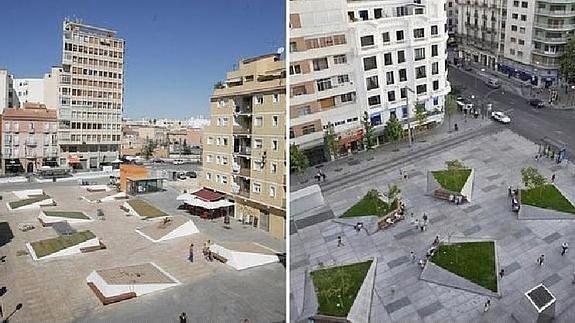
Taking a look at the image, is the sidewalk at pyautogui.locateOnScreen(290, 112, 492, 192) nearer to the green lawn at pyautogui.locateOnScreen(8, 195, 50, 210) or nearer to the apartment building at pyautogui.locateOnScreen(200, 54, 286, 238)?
the apartment building at pyautogui.locateOnScreen(200, 54, 286, 238)

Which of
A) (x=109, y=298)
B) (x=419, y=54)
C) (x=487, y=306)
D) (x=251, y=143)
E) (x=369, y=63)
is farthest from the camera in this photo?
(x=419, y=54)

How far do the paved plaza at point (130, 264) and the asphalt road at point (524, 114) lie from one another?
1.60 m

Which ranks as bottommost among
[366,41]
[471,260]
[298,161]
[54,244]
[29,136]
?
[471,260]

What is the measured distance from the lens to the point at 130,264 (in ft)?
7.41

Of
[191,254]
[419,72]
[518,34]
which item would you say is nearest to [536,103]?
[518,34]

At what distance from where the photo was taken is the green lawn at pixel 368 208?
2936 millimetres

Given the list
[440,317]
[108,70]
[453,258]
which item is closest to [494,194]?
[453,258]

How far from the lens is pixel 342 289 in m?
2.75

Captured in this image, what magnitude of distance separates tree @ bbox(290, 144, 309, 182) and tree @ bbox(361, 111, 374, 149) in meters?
0.43

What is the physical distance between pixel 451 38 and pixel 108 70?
196cm

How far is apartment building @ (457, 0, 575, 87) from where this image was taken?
3.09 metres

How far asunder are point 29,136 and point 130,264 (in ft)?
2.17

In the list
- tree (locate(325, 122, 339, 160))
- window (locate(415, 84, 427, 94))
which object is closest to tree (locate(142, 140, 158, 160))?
tree (locate(325, 122, 339, 160))

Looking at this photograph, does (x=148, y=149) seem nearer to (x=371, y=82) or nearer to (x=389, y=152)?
(x=371, y=82)
